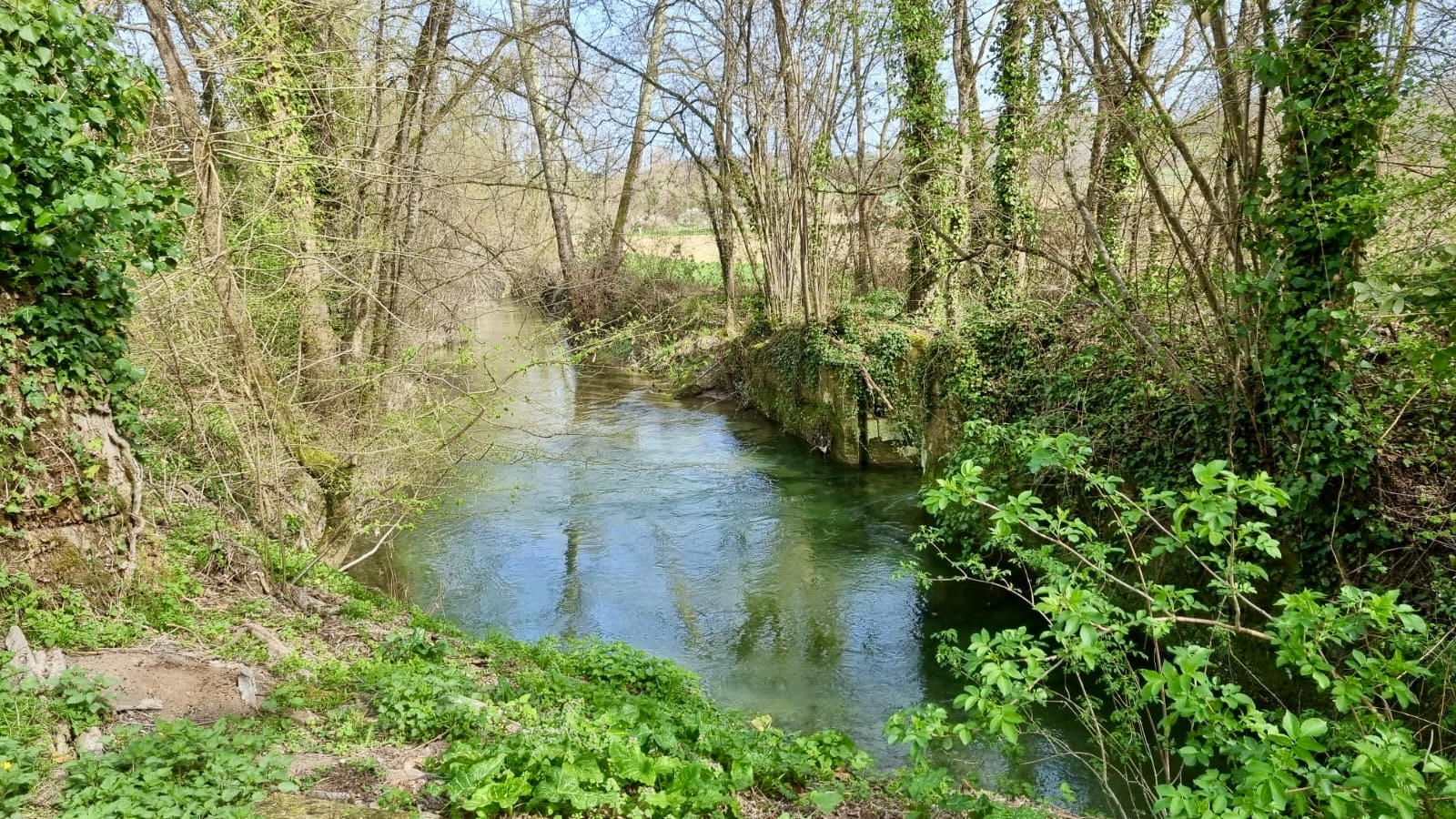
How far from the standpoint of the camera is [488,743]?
163 inches

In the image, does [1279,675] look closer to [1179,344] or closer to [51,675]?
[1179,344]

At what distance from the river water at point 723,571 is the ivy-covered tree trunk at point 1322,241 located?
9.25ft

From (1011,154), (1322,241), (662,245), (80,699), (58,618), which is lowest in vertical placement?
(80,699)

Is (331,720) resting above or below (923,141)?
below

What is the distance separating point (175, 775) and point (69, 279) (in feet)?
10.5

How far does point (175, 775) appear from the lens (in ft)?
11.0

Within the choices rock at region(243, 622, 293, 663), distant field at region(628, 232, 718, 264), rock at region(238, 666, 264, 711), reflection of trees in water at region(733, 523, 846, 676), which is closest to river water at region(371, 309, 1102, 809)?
reflection of trees in water at region(733, 523, 846, 676)

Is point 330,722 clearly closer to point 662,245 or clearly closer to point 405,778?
point 405,778

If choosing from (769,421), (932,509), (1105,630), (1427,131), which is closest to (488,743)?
(932,509)

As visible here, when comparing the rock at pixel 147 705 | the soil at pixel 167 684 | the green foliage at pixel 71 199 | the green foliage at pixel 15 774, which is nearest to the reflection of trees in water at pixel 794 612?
the soil at pixel 167 684

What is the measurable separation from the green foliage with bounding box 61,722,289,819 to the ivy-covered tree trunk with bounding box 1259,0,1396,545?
22.0 ft

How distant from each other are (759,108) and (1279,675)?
40.7 ft

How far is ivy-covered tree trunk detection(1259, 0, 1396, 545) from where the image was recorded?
5527 millimetres

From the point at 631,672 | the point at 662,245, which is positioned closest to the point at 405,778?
the point at 631,672
